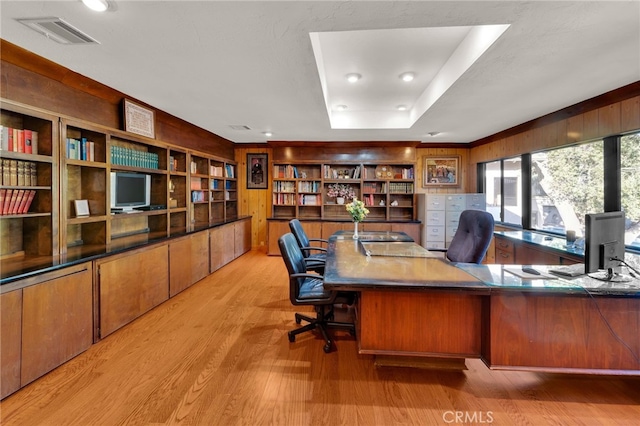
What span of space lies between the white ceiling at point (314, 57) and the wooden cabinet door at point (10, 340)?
181cm

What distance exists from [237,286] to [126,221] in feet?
5.36

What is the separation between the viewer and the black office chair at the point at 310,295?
243cm

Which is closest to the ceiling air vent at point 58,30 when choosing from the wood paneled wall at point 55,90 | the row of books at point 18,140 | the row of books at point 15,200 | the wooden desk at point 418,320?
the wood paneled wall at point 55,90

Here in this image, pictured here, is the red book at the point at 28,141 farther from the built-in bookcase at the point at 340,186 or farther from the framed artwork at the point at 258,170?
the framed artwork at the point at 258,170

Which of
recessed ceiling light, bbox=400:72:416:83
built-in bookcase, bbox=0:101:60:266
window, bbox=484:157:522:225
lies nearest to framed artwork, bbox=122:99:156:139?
built-in bookcase, bbox=0:101:60:266

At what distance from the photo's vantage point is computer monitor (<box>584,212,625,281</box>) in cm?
178

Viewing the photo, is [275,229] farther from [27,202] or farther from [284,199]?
[27,202]

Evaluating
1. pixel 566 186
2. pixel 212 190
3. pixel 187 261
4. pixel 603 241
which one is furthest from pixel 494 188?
pixel 187 261

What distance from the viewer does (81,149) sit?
→ 2752mm

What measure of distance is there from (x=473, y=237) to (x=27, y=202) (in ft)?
12.9

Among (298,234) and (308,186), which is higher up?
(308,186)

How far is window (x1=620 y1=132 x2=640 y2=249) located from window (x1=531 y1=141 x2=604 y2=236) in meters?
0.25

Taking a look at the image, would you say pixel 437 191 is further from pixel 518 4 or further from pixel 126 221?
pixel 126 221

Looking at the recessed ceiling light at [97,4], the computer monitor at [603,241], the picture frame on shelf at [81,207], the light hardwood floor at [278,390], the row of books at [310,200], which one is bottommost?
the light hardwood floor at [278,390]
